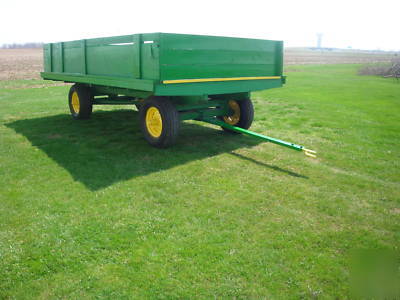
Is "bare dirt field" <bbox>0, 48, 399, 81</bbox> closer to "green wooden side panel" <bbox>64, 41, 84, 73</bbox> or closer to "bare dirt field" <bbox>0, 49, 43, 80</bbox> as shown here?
"bare dirt field" <bbox>0, 49, 43, 80</bbox>

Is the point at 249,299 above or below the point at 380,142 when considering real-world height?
below

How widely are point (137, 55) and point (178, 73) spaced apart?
29.9 inches

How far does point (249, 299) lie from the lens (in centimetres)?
290

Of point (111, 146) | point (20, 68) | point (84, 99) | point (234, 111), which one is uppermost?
point (20, 68)

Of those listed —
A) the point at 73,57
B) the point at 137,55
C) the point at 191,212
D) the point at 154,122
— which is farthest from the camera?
the point at 73,57

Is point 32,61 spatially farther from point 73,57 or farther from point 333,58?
point 333,58

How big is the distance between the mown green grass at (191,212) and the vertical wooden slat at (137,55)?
1.38m

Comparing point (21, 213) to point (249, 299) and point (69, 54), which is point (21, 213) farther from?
point (69, 54)

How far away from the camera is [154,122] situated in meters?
6.80

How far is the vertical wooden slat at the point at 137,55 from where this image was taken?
19.6 ft

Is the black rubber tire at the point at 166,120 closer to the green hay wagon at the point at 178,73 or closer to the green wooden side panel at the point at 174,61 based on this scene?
the green hay wagon at the point at 178,73

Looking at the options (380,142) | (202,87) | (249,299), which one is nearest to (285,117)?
(380,142)

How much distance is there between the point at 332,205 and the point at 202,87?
9.51 ft

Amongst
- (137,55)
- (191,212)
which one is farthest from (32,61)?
(191,212)
